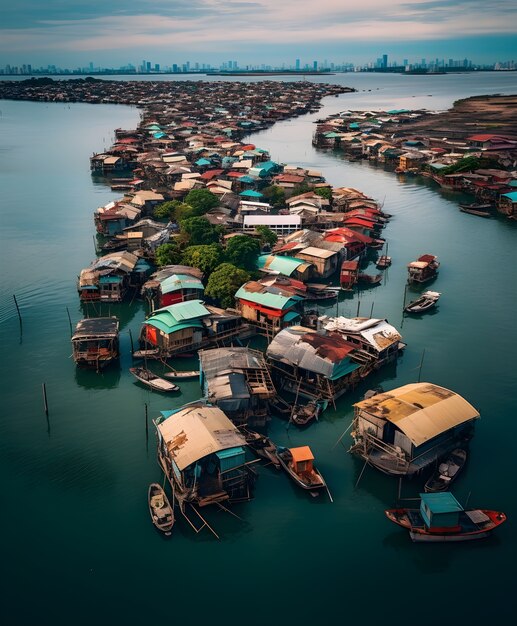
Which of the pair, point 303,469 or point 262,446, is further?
point 262,446

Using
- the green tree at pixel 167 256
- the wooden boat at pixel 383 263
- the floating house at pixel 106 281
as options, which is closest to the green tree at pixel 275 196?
the wooden boat at pixel 383 263

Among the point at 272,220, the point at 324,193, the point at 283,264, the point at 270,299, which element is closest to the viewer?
the point at 270,299

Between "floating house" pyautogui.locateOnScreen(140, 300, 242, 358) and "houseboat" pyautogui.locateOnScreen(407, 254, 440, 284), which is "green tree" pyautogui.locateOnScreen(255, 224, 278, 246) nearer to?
"houseboat" pyautogui.locateOnScreen(407, 254, 440, 284)

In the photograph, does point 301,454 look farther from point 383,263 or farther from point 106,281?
point 383,263

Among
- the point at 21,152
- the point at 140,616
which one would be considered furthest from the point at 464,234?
the point at 21,152

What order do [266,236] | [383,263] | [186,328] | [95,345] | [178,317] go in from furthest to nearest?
[266,236] → [383,263] → [186,328] → [178,317] → [95,345]

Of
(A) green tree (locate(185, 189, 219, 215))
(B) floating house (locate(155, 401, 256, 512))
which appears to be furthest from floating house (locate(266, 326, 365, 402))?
(A) green tree (locate(185, 189, 219, 215))

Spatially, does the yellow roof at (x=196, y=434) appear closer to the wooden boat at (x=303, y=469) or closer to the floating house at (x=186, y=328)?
the wooden boat at (x=303, y=469)

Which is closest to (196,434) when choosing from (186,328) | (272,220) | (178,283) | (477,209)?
(186,328)
